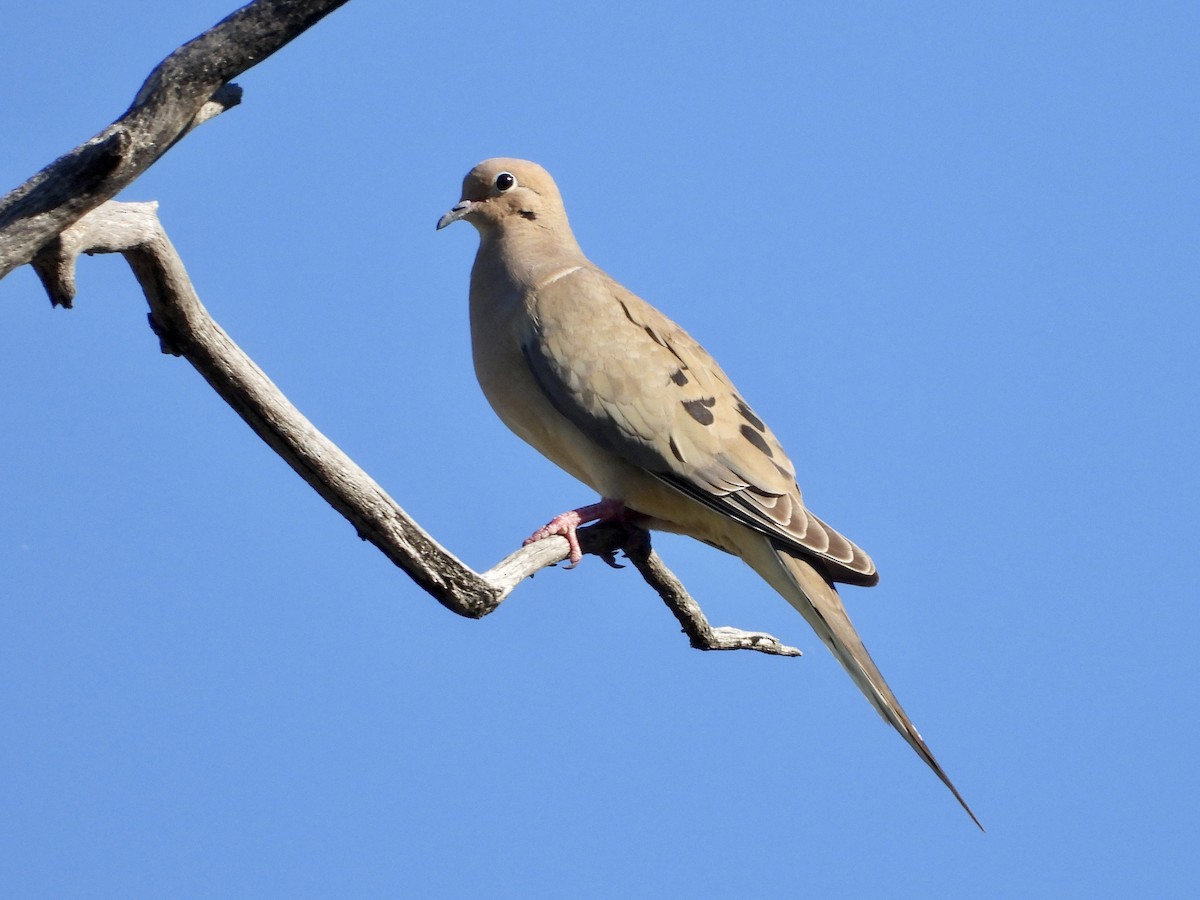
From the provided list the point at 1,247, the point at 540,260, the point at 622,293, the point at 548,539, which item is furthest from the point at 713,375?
the point at 1,247

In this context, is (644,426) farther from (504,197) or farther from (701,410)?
(504,197)

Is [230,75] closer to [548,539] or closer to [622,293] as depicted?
[548,539]

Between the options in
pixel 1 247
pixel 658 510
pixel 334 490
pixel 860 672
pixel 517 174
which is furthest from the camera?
pixel 517 174

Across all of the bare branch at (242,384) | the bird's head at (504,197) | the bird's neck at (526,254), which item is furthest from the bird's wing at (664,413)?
the bare branch at (242,384)

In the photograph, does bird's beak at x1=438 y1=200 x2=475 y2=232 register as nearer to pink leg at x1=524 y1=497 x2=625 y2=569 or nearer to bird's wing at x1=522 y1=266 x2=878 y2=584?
bird's wing at x1=522 y1=266 x2=878 y2=584

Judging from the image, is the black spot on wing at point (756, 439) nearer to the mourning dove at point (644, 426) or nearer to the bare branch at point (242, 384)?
the mourning dove at point (644, 426)

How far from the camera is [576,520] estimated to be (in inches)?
163

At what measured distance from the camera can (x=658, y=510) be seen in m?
4.33

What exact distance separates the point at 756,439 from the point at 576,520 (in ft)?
2.27

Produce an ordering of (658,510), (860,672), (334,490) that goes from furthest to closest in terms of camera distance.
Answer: (658,510) → (860,672) → (334,490)

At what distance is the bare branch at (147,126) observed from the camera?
296cm

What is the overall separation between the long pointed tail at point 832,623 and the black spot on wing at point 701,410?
425 millimetres

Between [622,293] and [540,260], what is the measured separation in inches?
11.9

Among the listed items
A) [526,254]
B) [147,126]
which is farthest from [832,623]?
[147,126]
